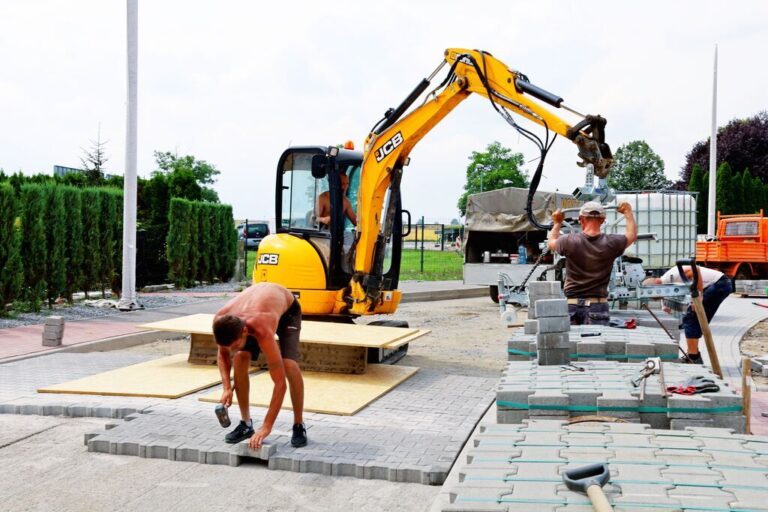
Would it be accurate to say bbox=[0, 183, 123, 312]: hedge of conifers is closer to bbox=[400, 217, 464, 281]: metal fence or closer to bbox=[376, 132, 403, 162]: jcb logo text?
bbox=[400, 217, 464, 281]: metal fence

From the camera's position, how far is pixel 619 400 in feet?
16.6

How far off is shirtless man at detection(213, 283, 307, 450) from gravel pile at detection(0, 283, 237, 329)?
9.15 m

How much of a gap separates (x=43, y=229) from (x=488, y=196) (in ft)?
35.4

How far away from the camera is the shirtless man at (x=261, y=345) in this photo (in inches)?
226

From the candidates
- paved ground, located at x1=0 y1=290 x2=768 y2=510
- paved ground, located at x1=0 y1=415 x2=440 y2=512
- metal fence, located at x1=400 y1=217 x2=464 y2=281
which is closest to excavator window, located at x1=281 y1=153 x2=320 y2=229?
paved ground, located at x1=0 y1=290 x2=768 y2=510

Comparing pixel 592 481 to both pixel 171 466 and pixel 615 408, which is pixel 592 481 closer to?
pixel 615 408

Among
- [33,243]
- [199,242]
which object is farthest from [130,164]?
[199,242]

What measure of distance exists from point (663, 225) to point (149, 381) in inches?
504

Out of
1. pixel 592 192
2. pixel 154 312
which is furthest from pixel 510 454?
pixel 154 312

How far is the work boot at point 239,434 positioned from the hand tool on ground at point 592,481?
3.63 m

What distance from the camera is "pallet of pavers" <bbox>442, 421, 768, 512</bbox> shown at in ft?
10.4

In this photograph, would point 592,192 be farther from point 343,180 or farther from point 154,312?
point 154,312

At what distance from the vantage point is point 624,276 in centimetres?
1088

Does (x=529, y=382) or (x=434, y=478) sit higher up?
(x=529, y=382)
